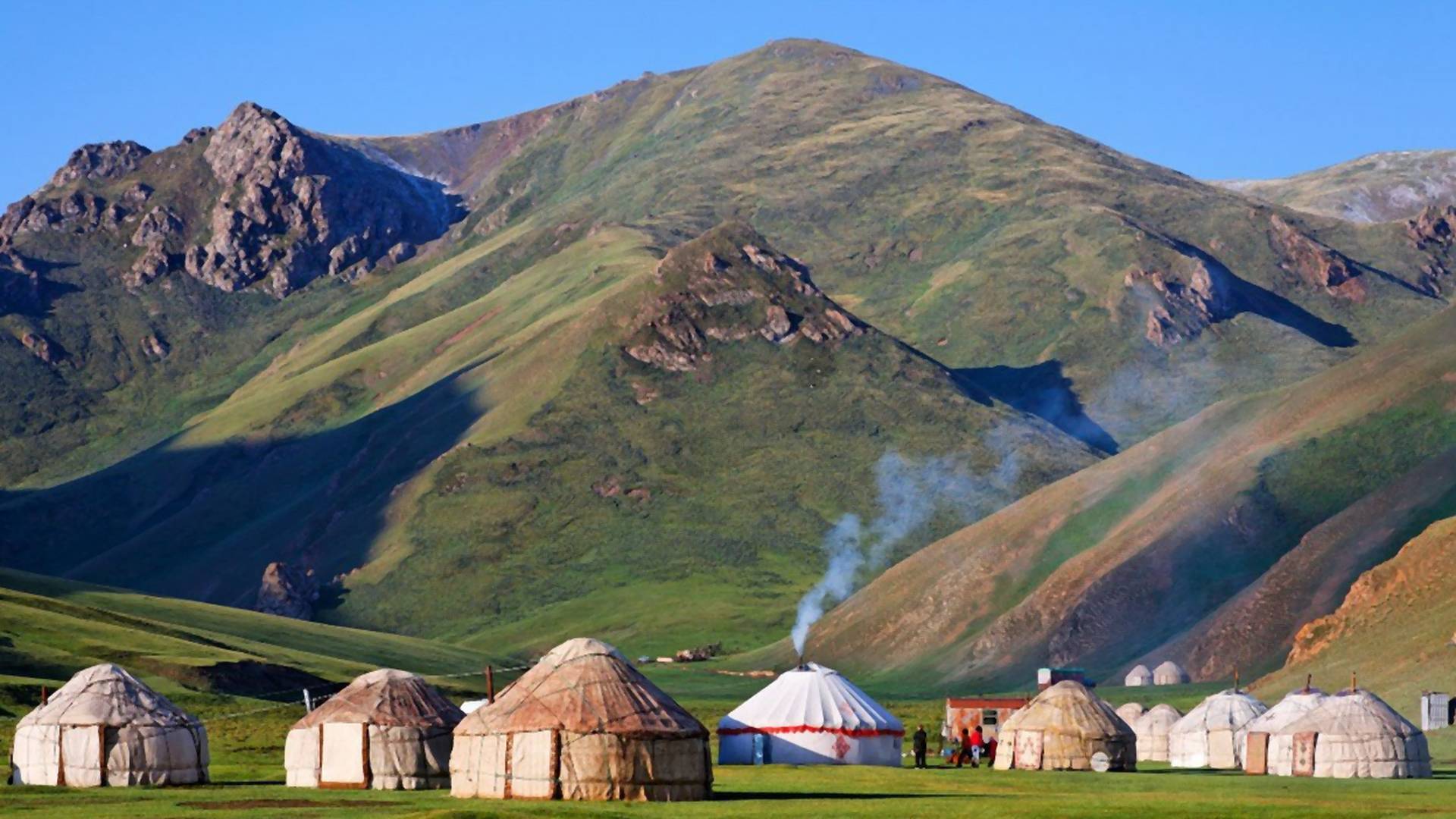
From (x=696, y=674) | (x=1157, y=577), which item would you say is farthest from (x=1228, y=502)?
(x=696, y=674)

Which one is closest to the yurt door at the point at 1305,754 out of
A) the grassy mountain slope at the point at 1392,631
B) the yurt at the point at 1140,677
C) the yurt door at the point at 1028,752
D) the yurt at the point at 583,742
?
the yurt door at the point at 1028,752

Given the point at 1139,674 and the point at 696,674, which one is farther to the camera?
the point at 696,674

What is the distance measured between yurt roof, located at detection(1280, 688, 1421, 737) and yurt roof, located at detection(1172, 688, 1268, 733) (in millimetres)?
12851

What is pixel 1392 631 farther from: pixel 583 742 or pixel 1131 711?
pixel 583 742

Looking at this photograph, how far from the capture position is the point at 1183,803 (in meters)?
63.8

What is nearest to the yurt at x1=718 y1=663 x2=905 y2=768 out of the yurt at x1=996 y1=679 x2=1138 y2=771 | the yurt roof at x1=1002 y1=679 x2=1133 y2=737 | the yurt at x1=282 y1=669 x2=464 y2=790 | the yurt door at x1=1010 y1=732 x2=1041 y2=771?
the yurt door at x1=1010 y1=732 x2=1041 y2=771

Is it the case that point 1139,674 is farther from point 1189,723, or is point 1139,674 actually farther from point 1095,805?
point 1095,805

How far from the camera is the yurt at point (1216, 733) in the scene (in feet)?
324

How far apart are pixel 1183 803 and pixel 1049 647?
348 ft

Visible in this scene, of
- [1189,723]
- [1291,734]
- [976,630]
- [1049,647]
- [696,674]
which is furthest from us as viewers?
[696,674]

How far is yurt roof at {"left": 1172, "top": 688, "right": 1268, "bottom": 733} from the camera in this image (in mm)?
99438

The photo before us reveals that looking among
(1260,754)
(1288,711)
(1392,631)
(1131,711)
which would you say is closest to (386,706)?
(1260,754)

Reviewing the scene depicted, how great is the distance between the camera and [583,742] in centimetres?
6562

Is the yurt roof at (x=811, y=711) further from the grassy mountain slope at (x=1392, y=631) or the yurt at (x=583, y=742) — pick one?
the grassy mountain slope at (x=1392, y=631)
